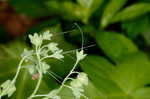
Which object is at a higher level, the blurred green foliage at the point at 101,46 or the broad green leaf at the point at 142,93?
the blurred green foliage at the point at 101,46

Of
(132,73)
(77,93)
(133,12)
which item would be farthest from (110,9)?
(77,93)

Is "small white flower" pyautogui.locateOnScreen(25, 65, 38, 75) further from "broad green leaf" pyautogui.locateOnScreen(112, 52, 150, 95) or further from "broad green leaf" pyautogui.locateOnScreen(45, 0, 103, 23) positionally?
"broad green leaf" pyautogui.locateOnScreen(45, 0, 103, 23)

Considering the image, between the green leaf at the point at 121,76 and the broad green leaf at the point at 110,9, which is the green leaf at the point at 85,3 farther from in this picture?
the green leaf at the point at 121,76

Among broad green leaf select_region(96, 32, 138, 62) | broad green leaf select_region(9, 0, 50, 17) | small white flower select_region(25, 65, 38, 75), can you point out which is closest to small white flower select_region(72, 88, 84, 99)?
small white flower select_region(25, 65, 38, 75)

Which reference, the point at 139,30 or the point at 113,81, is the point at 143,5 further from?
the point at 113,81

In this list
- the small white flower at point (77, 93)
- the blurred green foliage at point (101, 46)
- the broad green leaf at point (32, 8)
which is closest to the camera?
the small white flower at point (77, 93)

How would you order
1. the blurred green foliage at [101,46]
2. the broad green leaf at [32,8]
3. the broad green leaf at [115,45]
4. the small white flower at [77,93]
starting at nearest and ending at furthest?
the small white flower at [77,93] < the blurred green foliage at [101,46] < the broad green leaf at [115,45] < the broad green leaf at [32,8]

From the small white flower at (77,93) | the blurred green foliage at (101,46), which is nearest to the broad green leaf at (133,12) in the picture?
the blurred green foliage at (101,46)

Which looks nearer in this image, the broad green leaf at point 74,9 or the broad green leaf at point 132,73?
the broad green leaf at point 132,73
